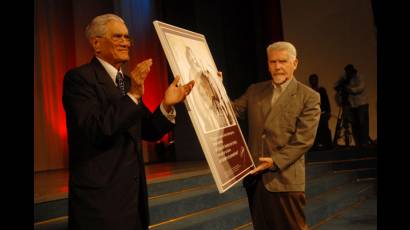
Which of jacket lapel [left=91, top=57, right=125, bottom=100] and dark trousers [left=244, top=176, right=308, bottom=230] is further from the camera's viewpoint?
dark trousers [left=244, top=176, right=308, bottom=230]

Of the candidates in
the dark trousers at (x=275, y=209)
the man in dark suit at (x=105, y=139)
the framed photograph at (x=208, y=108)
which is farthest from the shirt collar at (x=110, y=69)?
the dark trousers at (x=275, y=209)

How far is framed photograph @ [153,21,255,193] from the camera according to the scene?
1832 mm

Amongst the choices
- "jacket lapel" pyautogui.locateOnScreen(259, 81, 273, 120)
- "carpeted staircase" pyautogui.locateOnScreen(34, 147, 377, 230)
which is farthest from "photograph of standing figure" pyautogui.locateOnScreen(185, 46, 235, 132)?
"carpeted staircase" pyautogui.locateOnScreen(34, 147, 377, 230)

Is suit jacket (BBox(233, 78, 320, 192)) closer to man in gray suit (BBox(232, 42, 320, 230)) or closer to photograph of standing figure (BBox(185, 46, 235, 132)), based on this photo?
man in gray suit (BBox(232, 42, 320, 230))

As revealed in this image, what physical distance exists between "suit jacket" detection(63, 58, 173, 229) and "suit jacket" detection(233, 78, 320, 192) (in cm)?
85

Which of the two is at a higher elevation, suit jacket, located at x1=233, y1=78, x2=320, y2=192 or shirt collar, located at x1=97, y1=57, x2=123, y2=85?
shirt collar, located at x1=97, y1=57, x2=123, y2=85

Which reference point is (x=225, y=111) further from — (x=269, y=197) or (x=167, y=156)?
(x=167, y=156)

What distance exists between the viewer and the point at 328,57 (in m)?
9.65

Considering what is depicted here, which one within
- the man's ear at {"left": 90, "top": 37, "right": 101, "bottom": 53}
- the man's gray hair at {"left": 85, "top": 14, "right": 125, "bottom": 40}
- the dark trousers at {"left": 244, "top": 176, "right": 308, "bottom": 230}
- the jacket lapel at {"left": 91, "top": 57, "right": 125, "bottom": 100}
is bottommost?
the dark trousers at {"left": 244, "top": 176, "right": 308, "bottom": 230}

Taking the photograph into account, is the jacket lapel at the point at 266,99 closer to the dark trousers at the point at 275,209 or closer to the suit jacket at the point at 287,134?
the suit jacket at the point at 287,134

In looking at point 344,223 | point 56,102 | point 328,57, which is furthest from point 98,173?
point 328,57

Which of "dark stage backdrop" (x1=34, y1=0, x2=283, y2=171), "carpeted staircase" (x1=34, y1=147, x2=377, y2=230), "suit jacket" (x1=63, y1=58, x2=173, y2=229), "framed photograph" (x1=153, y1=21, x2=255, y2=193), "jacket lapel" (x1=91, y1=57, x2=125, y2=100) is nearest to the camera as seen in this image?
"suit jacket" (x1=63, y1=58, x2=173, y2=229)

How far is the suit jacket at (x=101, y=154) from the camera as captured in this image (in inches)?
59.7
